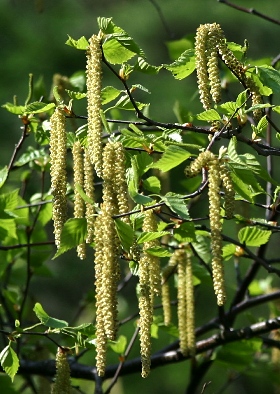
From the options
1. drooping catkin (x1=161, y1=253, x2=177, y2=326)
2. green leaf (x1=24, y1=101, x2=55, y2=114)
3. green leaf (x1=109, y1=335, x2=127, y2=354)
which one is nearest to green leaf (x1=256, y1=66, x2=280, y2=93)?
green leaf (x1=24, y1=101, x2=55, y2=114)

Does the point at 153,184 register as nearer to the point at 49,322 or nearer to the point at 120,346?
the point at 49,322

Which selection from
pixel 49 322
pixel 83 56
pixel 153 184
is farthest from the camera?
pixel 83 56

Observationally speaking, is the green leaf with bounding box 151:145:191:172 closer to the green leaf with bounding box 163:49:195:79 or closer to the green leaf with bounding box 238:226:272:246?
the green leaf with bounding box 163:49:195:79

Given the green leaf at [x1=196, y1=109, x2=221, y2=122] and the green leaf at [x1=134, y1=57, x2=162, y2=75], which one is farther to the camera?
the green leaf at [x1=134, y1=57, x2=162, y2=75]

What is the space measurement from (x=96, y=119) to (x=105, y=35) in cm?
33

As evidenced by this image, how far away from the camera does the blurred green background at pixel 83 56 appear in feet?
39.0

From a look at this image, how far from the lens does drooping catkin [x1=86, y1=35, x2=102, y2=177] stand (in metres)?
2.56

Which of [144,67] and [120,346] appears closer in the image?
[144,67]

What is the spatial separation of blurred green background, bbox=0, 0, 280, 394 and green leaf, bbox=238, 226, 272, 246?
20.9 feet

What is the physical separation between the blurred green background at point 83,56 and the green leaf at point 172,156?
716 centimetres

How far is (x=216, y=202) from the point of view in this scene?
2477 mm

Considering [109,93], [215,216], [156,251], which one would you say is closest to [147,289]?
[156,251]

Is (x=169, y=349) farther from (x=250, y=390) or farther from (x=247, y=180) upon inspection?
(x=250, y=390)

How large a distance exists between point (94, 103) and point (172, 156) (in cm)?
30
